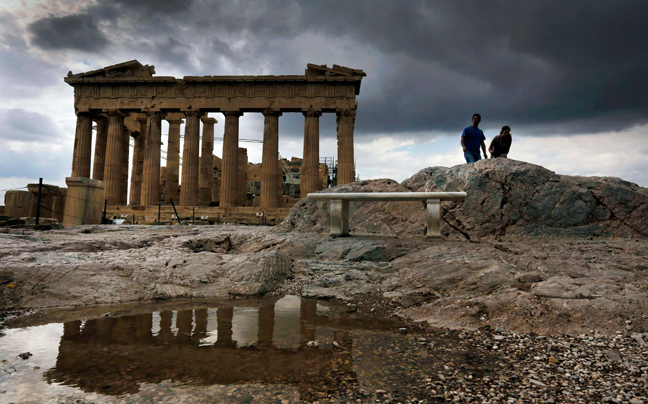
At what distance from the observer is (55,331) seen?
330 cm

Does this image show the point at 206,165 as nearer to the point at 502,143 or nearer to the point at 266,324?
the point at 502,143

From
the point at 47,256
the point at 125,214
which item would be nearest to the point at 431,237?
the point at 47,256

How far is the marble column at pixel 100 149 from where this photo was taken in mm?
26344

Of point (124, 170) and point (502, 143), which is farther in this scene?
point (124, 170)

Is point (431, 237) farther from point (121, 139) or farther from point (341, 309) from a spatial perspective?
point (121, 139)

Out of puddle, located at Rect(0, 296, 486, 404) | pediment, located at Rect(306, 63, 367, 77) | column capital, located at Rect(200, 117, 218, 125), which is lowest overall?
puddle, located at Rect(0, 296, 486, 404)

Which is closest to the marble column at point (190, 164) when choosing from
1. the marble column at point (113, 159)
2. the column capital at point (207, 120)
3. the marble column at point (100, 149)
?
the column capital at point (207, 120)

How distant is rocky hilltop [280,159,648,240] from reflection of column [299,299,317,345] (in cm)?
337

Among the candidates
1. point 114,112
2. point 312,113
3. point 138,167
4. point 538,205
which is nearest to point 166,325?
point 538,205

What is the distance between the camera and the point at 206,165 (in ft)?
92.6

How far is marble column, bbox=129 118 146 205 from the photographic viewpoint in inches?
1089

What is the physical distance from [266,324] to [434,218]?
4.12 m

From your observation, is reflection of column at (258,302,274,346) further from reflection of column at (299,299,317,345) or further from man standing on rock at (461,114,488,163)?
man standing on rock at (461,114,488,163)

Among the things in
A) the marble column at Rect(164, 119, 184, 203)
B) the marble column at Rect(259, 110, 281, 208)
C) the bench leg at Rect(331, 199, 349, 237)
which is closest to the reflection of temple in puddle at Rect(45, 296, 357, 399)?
the bench leg at Rect(331, 199, 349, 237)
